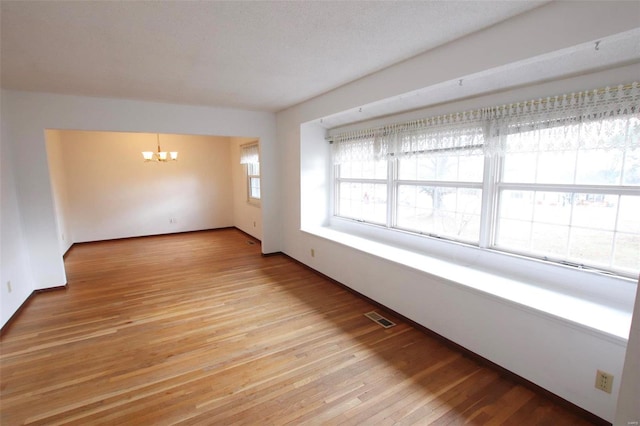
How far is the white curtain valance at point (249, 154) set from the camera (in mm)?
5668

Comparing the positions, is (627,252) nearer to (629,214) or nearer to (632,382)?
(629,214)

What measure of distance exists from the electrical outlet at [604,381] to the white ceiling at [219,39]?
2185 mm

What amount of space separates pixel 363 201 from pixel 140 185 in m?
5.14

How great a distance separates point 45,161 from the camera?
3.59 meters

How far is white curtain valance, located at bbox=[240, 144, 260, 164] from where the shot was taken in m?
5.67

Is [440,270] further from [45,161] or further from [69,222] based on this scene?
[69,222]

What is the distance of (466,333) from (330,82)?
2754 mm

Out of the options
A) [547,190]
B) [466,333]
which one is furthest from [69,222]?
[547,190]

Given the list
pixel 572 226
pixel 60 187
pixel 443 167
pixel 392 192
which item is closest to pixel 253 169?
pixel 60 187

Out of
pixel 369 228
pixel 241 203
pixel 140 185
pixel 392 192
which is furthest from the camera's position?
pixel 241 203

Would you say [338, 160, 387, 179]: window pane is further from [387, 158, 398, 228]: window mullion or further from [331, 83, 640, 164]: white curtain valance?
[331, 83, 640, 164]: white curtain valance

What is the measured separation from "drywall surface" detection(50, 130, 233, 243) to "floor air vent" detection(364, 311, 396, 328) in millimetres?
5414

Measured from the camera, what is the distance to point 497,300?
2121 mm

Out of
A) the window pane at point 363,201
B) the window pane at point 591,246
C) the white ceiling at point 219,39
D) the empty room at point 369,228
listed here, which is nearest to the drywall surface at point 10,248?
the empty room at point 369,228
